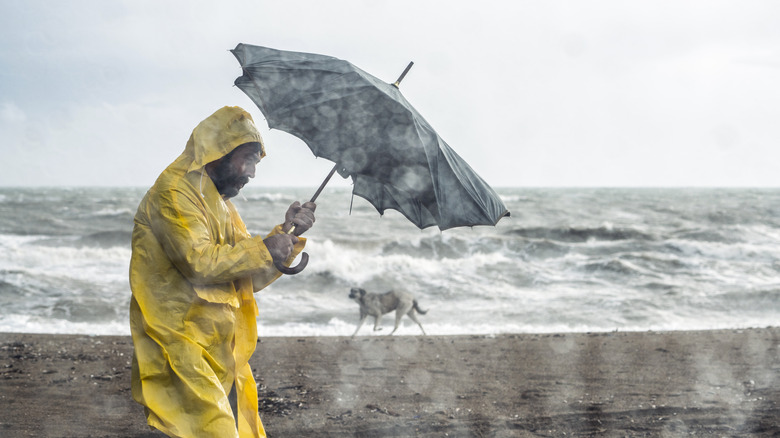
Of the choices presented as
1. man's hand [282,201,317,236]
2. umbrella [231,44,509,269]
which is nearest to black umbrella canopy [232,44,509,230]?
umbrella [231,44,509,269]

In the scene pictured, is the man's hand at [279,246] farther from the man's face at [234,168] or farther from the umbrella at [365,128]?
the umbrella at [365,128]

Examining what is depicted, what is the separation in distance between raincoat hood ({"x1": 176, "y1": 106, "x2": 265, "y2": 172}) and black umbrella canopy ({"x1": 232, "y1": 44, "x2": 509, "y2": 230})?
397mm

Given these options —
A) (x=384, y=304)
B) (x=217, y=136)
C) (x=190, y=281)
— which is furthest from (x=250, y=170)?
(x=384, y=304)

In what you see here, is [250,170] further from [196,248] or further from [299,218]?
[196,248]

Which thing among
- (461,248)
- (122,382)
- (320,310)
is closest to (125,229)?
(461,248)

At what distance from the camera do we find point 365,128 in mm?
2566

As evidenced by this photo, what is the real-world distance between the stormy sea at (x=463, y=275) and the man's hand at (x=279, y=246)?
22.8ft

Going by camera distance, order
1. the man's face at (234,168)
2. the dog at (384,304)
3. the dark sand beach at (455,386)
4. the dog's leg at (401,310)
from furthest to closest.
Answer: the dog's leg at (401,310), the dog at (384,304), the dark sand beach at (455,386), the man's face at (234,168)

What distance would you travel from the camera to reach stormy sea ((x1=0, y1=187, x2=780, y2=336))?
1012 cm

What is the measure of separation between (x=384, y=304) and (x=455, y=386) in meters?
3.84

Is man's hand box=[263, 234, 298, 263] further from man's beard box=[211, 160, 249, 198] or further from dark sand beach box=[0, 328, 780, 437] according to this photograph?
dark sand beach box=[0, 328, 780, 437]

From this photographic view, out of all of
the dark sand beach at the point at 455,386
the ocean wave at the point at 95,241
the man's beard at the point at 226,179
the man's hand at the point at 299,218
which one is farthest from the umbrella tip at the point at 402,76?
the ocean wave at the point at 95,241

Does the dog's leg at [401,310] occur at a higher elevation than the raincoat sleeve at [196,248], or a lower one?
lower

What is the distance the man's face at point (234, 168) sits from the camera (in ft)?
7.61
